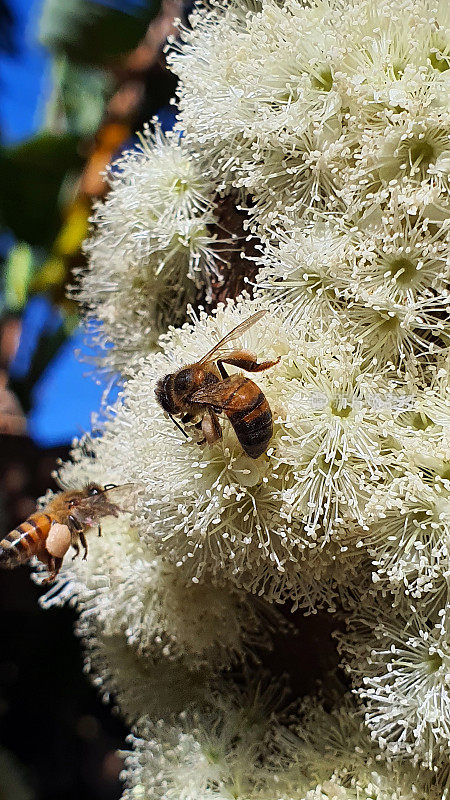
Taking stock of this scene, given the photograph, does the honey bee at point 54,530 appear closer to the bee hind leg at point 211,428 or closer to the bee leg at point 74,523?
the bee leg at point 74,523

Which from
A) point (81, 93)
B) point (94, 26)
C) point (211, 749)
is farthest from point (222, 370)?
point (94, 26)

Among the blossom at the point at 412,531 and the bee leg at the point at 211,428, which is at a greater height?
the bee leg at the point at 211,428

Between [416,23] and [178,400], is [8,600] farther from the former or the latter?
[416,23]

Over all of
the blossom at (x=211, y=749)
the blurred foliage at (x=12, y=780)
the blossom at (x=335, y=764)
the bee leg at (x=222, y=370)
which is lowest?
the blurred foliage at (x=12, y=780)

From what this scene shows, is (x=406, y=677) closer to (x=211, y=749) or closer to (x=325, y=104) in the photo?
(x=211, y=749)

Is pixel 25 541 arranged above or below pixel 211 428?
below

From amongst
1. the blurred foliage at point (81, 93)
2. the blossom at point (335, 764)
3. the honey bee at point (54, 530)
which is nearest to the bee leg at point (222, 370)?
the honey bee at point (54, 530)
